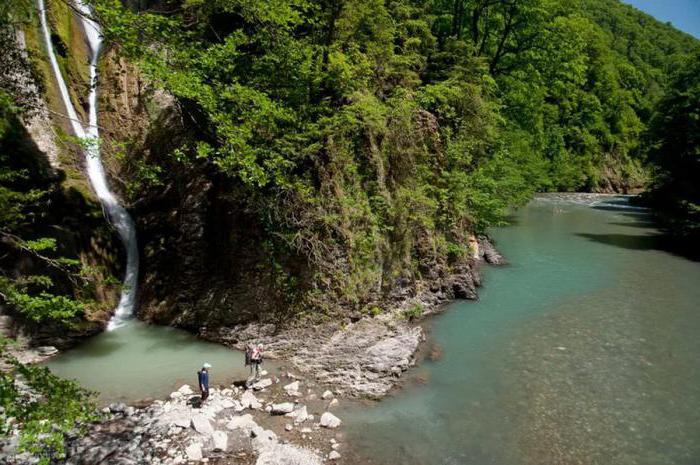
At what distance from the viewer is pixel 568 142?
5769cm

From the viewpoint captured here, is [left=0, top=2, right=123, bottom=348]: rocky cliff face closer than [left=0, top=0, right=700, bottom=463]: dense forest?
No

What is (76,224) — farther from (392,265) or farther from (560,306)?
(560,306)

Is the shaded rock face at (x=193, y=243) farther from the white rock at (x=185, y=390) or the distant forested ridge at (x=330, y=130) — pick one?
the white rock at (x=185, y=390)

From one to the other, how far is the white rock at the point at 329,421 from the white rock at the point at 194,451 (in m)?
2.57

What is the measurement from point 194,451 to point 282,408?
2.11m

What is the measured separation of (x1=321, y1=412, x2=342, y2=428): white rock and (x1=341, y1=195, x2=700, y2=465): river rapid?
28cm

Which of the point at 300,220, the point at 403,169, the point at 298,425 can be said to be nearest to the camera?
the point at 298,425

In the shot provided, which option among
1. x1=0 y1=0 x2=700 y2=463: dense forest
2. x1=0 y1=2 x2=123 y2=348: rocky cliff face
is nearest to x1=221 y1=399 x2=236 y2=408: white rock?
x1=0 y1=0 x2=700 y2=463: dense forest

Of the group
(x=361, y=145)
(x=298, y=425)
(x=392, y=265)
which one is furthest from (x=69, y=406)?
(x=361, y=145)

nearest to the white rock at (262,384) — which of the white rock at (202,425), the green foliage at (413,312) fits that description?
the white rock at (202,425)

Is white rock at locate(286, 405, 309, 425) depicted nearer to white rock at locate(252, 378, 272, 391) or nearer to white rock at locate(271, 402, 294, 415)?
white rock at locate(271, 402, 294, 415)

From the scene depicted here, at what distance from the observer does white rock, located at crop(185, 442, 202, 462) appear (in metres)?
8.89

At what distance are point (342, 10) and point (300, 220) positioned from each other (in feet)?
24.0

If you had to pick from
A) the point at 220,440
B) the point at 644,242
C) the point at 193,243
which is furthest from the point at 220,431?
the point at 644,242
